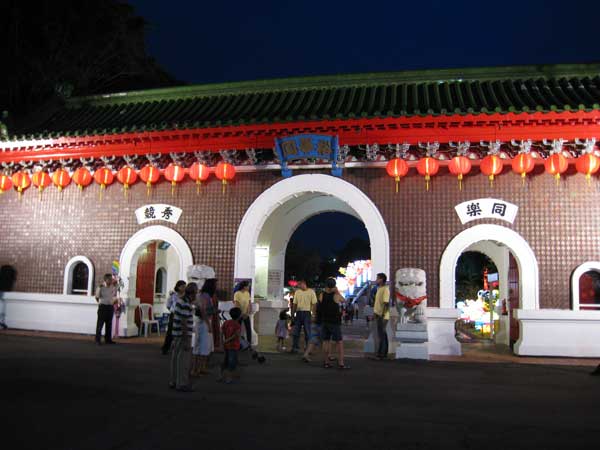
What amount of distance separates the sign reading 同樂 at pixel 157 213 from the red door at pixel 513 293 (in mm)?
8022

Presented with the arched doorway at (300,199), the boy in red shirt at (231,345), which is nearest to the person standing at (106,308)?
the arched doorway at (300,199)

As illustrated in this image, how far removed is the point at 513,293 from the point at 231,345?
311 inches

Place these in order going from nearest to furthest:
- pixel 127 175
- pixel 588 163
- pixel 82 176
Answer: pixel 588 163
pixel 127 175
pixel 82 176

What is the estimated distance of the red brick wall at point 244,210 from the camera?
10.9 m

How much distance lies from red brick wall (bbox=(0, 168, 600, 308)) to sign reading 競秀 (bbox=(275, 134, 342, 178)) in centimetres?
67

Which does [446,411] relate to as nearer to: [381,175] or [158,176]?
[381,175]

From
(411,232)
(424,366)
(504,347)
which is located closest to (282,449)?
(424,366)

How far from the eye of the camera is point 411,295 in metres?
10.0

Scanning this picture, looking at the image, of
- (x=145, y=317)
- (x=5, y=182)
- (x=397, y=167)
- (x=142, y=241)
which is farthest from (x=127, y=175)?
(x=397, y=167)

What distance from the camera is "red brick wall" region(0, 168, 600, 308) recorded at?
10.9 m

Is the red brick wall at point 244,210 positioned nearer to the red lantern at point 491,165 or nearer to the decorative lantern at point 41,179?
the decorative lantern at point 41,179

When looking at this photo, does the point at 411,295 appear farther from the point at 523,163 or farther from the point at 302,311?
the point at 523,163

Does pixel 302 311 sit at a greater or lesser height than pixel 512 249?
lesser

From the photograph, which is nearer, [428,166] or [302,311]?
[302,311]
